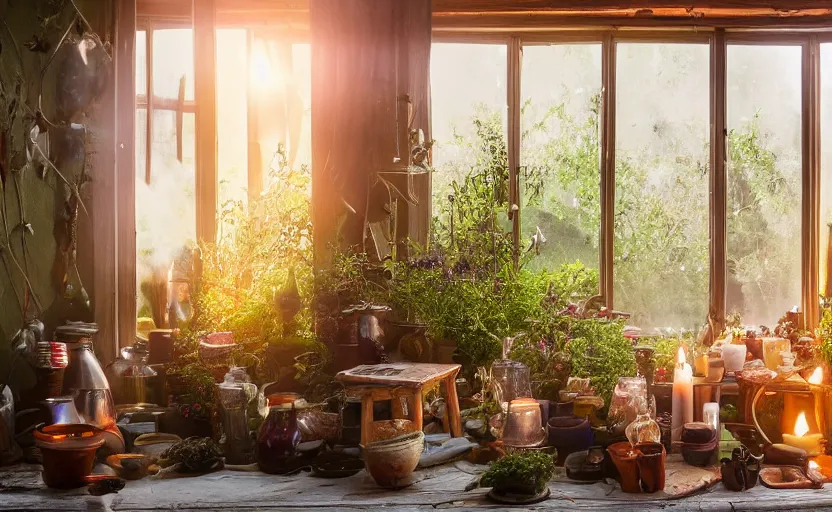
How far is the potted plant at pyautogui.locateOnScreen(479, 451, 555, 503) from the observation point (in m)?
3.48

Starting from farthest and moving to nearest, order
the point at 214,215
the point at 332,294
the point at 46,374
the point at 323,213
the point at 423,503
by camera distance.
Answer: the point at 214,215, the point at 323,213, the point at 332,294, the point at 46,374, the point at 423,503

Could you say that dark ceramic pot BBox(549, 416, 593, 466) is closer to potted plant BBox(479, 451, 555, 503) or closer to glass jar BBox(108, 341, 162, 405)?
potted plant BBox(479, 451, 555, 503)

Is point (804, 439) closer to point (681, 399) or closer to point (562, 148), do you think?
point (681, 399)

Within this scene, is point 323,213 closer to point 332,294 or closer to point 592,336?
point 332,294

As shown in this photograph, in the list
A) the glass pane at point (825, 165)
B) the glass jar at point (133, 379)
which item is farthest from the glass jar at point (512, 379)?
the glass pane at point (825, 165)

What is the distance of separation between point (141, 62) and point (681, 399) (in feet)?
13.5

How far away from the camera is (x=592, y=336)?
4.79 meters

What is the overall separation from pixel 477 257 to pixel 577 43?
187 centimetres

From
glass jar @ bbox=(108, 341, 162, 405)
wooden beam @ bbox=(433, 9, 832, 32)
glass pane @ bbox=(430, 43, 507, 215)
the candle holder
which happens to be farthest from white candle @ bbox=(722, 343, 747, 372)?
glass jar @ bbox=(108, 341, 162, 405)

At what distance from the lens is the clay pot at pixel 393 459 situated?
142 inches

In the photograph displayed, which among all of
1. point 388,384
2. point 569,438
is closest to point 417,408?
point 388,384

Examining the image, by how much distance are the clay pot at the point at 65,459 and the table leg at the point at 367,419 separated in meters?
1.22

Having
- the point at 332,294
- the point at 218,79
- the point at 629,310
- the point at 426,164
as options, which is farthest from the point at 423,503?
the point at 218,79

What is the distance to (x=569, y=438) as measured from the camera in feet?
13.1
